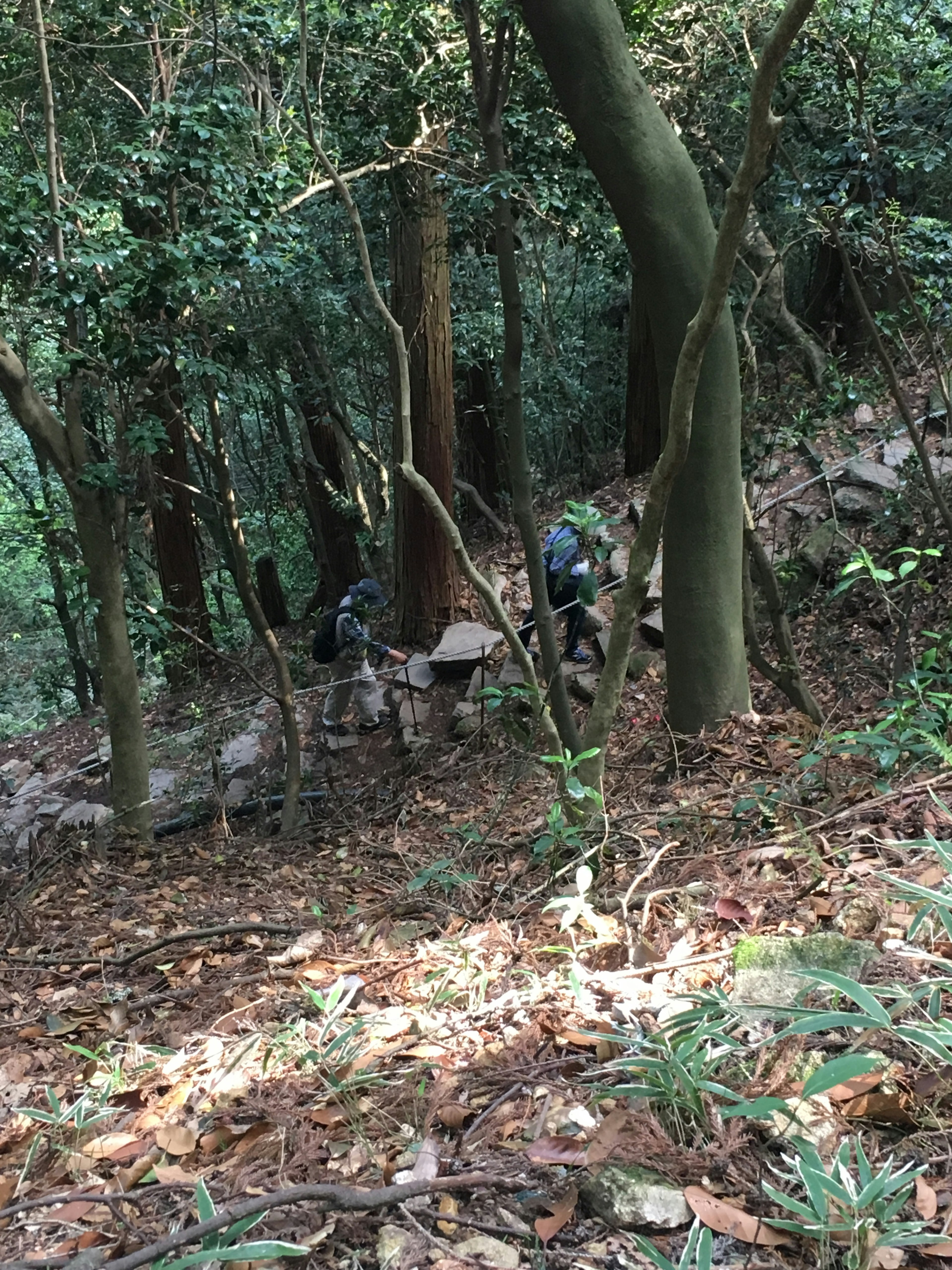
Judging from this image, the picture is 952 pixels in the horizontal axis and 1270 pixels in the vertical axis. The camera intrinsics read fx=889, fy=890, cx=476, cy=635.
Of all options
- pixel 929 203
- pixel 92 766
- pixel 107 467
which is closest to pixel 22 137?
pixel 107 467

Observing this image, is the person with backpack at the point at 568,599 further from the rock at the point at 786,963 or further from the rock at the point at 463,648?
the rock at the point at 786,963

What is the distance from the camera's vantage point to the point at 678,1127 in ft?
5.49

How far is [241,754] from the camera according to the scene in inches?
345

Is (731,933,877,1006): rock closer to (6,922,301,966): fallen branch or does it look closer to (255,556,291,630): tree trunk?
(6,922,301,966): fallen branch

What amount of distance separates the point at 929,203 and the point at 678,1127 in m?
10.1

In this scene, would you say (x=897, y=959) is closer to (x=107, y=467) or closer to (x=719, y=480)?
(x=719, y=480)

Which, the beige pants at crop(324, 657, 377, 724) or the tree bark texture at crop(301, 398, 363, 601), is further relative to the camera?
the tree bark texture at crop(301, 398, 363, 601)

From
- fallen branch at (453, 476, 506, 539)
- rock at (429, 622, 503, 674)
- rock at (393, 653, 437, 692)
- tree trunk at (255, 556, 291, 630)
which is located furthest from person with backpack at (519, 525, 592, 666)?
tree trunk at (255, 556, 291, 630)

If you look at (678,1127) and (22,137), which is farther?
(22,137)

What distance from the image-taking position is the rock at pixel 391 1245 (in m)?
1.49

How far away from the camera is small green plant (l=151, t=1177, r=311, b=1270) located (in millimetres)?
1386

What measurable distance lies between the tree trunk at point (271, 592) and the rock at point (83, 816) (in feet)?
13.4

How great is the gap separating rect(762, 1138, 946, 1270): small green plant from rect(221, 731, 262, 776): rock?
7.37m

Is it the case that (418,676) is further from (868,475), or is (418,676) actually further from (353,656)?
(868,475)
